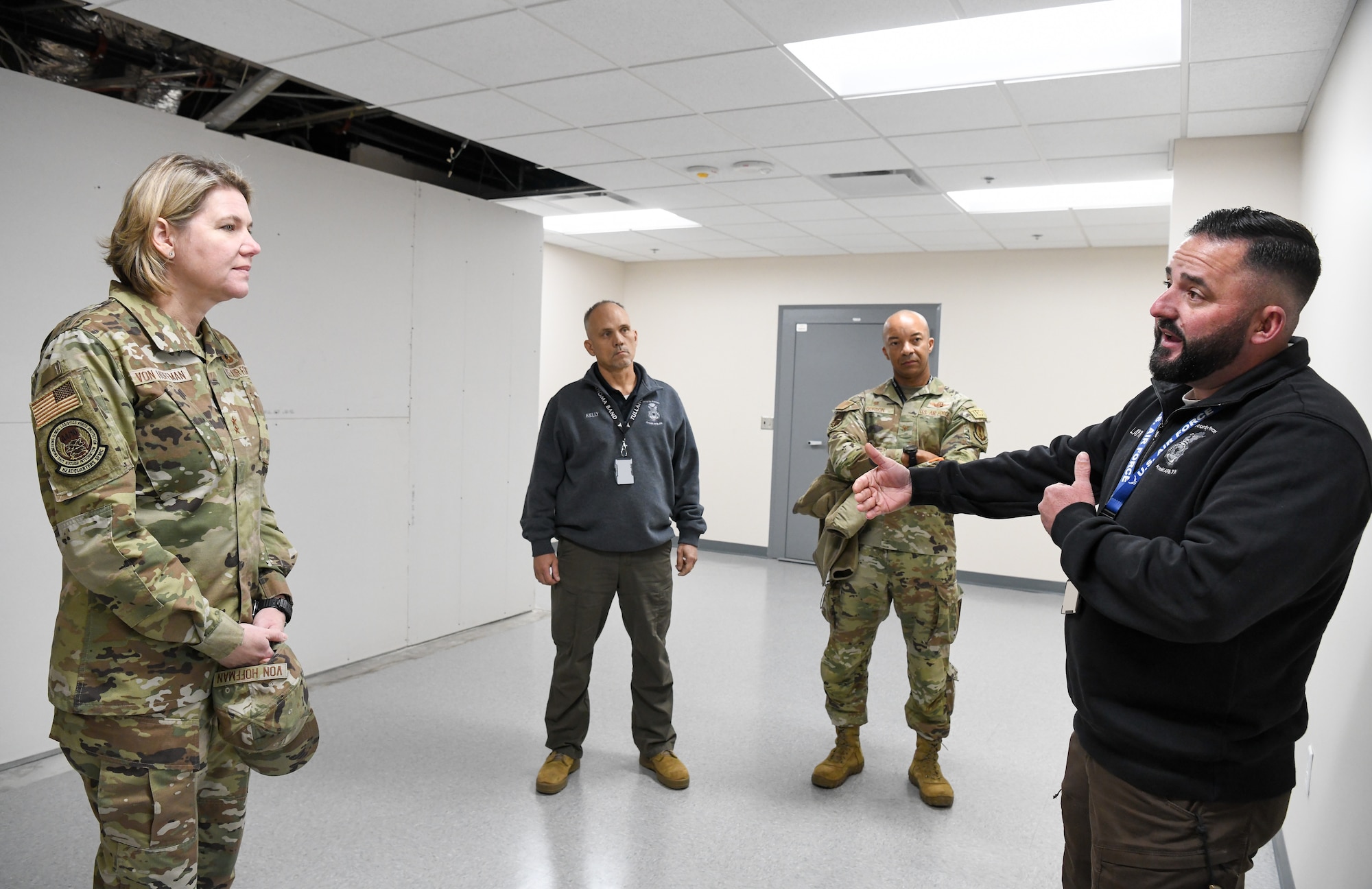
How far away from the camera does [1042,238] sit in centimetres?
609

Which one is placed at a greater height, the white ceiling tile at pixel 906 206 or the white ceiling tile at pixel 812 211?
the white ceiling tile at pixel 906 206

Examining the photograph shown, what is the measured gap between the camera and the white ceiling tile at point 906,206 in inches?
199

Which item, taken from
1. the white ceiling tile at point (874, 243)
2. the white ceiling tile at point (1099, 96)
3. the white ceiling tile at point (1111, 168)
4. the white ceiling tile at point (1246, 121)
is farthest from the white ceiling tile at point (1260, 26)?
the white ceiling tile at point (874, 243)

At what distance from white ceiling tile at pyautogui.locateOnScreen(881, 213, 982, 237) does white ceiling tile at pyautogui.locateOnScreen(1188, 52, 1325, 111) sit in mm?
2167

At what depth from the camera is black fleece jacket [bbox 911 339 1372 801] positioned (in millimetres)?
1201

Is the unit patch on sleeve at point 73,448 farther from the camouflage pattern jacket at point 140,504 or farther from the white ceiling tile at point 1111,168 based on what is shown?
the white ceiling tile at point 1111,168

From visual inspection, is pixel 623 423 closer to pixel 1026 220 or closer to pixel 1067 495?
pixel 1067 495

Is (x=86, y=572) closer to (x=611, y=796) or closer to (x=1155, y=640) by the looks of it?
(x=1155, y=640)

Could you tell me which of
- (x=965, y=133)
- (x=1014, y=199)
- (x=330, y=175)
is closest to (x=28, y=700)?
(x=330, y=175)

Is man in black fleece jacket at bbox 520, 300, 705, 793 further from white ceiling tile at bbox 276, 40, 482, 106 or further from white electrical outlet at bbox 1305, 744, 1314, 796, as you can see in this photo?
white electrical outlet at bbox 1305, 744, 1314, 796

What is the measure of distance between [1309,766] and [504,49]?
3320 millimetres

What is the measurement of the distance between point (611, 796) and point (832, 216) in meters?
3.89

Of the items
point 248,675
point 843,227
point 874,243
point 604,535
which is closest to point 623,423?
point 604,535

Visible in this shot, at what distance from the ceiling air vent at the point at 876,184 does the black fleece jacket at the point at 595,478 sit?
2.09 meters
